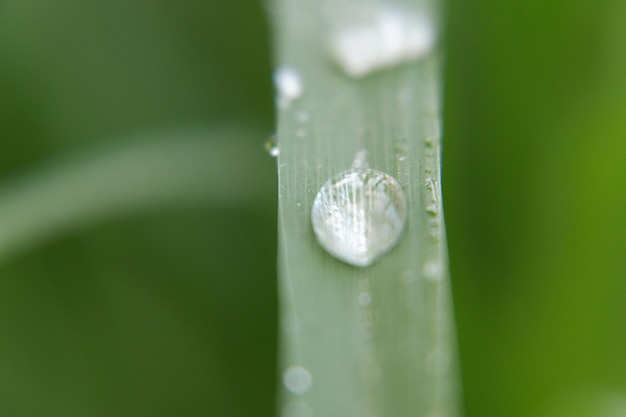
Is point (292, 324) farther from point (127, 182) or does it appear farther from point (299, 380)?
point (127, 182)

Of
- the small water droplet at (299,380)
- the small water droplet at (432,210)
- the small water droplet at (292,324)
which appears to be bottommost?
the small water droplet at (299,380)

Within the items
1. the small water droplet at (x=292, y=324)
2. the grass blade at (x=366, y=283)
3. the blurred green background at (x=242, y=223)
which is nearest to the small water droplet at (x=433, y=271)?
the grass blade at (x=366, y=283)

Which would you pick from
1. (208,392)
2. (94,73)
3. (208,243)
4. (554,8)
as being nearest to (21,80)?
(94,73)

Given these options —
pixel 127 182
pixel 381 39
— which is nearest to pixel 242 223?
pixel 127 182

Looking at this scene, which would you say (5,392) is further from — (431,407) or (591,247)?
(591,247)

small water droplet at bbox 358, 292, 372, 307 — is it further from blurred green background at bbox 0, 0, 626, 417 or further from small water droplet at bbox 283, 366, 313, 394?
blurred green background at bbox 0, 0, 626, 417

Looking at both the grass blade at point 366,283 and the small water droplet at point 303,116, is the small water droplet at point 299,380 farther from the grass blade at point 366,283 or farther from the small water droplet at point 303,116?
the small water droplet at point 303,116

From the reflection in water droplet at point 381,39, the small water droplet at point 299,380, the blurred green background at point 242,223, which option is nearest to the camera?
the small water droplet at point 299,380
